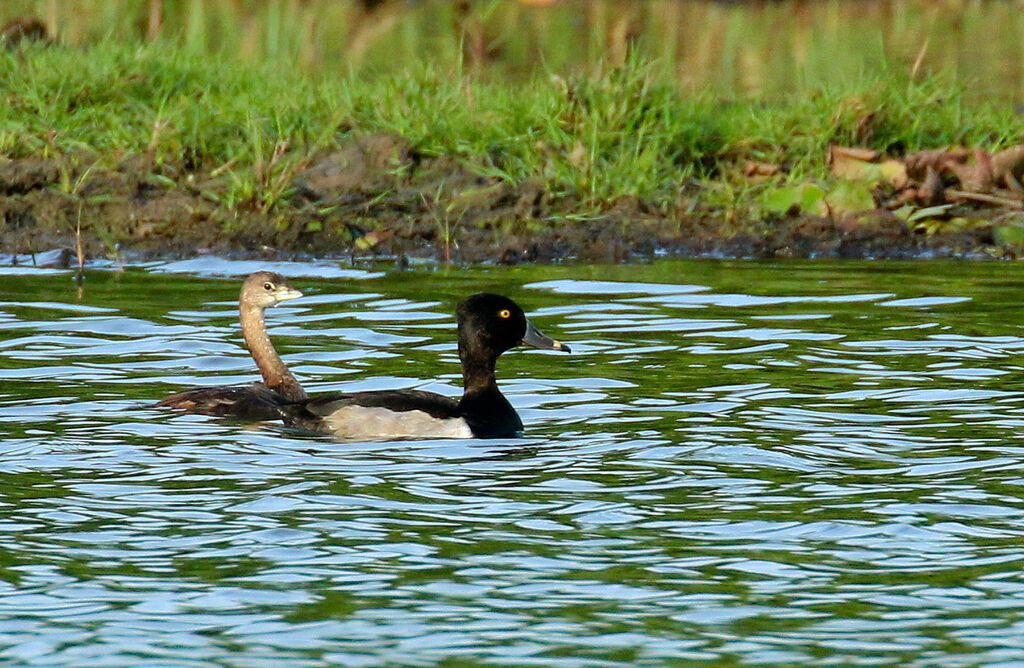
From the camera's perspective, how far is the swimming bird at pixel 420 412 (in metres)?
8.25

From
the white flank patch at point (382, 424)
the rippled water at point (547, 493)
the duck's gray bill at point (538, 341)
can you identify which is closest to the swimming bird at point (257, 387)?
the rippled water at point (547, 493)

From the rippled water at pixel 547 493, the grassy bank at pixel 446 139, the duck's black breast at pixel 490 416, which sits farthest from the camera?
the grassy bank at pixel 446 139

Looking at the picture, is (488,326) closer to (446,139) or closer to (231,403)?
(231,403)

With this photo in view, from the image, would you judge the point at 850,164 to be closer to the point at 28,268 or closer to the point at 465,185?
the point at 465,185

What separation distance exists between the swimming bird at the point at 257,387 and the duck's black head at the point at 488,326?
83 centimetres

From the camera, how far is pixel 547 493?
7125mm

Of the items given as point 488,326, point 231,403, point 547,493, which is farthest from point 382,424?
point 547,493

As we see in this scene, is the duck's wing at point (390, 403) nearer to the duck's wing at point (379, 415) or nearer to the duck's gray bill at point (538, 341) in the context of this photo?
the duck's wing at point (379, 415)

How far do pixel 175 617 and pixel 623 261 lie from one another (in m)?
8.43

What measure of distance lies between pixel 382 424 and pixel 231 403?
790 millimetres

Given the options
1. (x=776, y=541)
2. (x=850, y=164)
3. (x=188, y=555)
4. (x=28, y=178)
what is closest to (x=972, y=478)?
(x=776, y=541)

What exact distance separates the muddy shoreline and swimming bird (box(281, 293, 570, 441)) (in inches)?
188

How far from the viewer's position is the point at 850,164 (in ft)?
47.5

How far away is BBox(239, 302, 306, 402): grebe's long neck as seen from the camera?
9.32m
